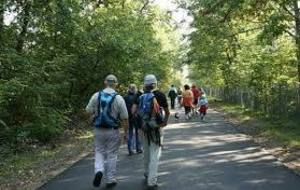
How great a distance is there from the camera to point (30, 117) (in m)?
17.2

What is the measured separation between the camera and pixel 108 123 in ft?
33.4

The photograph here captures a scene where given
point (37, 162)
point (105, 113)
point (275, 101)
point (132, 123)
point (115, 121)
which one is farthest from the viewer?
point (275, 101)

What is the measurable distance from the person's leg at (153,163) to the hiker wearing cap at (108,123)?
647mm

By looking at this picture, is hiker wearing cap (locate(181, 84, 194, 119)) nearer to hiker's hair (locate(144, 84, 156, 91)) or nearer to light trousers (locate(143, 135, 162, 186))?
light trousers (locate(143, 135, 162, 186))

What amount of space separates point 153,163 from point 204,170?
233 centimetres

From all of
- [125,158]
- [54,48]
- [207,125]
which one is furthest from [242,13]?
[125,158]

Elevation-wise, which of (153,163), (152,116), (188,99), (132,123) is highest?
(188,99)

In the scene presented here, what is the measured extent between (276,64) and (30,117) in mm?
14377

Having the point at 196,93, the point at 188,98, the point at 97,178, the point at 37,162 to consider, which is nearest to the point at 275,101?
the point at 188,98

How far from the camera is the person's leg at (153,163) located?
9945mm

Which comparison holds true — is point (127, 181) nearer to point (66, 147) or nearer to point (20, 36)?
point (66, 147)

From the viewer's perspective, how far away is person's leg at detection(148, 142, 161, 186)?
9.95 m

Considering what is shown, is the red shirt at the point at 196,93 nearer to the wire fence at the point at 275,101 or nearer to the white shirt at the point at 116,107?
the wire fence at the point at 275,101

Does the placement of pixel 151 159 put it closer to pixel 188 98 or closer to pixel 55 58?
pixel 55 58
